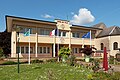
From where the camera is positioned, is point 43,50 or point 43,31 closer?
point 43,31

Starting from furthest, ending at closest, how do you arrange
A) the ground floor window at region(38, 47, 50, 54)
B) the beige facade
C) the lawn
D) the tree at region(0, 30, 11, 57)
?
1. the tree at region(0, 30, 11, 57)
2. the ground floor window at region(38, 47, 50, 54)
3. the beige facade
4. the lawn

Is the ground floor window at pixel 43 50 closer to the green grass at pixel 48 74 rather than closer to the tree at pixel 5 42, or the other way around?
the tree at pixel 5 42

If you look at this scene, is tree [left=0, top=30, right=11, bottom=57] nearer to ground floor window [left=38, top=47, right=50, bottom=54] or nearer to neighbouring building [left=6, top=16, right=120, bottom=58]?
neighbouring building [left=6, top=16, right=120, bottom=58]

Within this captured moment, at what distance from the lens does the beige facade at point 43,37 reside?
1340 inches

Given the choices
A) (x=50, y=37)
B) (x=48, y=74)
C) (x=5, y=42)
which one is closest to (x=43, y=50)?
(x=50, y=37)

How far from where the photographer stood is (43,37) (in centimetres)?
3678

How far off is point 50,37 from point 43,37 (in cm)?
176

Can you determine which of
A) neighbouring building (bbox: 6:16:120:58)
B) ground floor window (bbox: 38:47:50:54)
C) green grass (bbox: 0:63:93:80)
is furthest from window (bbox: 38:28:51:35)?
green grass (bbox: 0:63:93:80)

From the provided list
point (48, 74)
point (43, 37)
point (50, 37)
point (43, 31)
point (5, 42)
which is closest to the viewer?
point (48, 74)

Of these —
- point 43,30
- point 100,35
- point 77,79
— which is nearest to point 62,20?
point 43,30

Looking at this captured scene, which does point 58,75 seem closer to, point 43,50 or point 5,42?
point 43,50

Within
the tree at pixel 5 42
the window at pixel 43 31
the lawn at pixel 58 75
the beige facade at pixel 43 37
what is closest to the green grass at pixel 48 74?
the lawn at pixel 58 75

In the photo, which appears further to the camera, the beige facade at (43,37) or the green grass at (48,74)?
the beige facade at (43,37)

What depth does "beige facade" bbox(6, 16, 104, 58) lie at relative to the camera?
34031 mm
